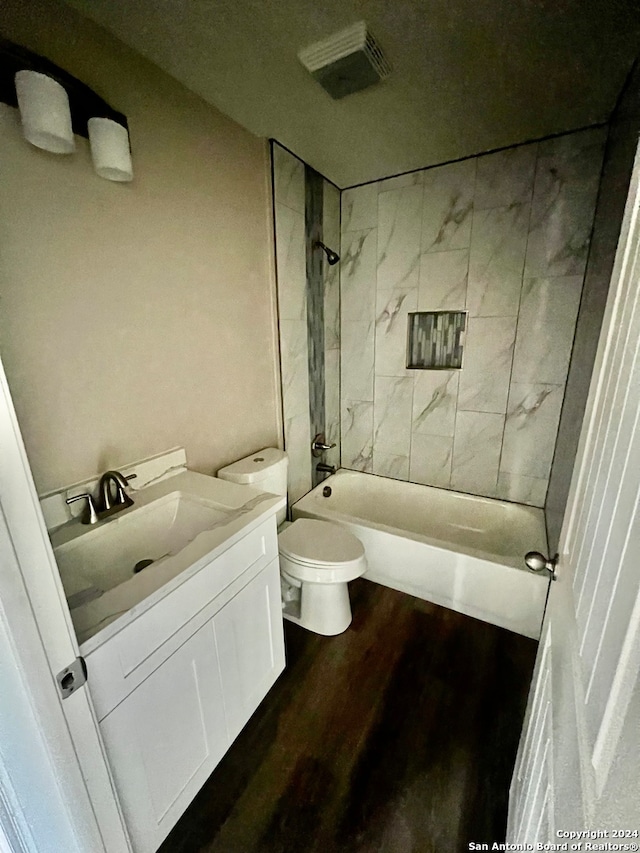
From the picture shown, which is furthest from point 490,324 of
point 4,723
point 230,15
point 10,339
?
point 4,723

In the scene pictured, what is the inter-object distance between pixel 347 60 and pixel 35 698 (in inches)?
79.0

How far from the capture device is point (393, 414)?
2.57 metres

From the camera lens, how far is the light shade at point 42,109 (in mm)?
871

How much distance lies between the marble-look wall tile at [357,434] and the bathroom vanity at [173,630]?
1.56 m

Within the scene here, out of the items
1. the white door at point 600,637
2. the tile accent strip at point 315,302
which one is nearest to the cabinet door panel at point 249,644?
the white door at point 600,637

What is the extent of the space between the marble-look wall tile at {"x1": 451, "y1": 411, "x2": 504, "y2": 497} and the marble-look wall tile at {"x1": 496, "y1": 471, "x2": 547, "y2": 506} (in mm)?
49

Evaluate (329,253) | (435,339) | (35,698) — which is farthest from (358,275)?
(35,698)

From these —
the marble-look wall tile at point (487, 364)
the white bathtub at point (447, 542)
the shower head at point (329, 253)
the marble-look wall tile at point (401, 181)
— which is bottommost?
the white bathtub at point (447, 542)

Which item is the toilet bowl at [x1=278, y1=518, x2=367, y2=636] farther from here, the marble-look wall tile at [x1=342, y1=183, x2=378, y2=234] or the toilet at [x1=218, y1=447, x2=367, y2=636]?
the marble-look wall tile at [x1=342, y1=183, x2=378, y2=234]

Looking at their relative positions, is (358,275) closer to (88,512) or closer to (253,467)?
(253,467)

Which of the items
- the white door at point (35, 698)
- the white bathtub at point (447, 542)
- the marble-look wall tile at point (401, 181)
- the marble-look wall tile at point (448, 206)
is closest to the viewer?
the white door at point (35, 698)

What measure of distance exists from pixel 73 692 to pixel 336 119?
2249mm

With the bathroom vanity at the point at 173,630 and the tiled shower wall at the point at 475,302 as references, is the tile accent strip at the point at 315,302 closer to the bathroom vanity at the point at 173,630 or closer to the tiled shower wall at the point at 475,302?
the tiled shower wall at the point at 475,302

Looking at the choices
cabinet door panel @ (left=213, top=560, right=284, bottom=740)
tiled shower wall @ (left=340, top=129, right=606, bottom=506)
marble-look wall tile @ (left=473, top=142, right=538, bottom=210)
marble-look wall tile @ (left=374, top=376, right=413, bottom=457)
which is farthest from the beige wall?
marble-look wall tile @ (left=473, top=142, right=538, bottom=210)
